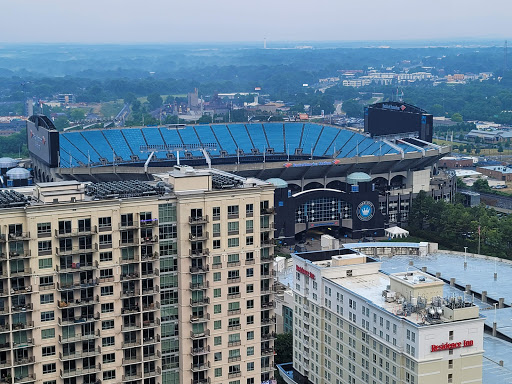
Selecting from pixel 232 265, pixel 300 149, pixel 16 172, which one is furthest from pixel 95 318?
pixel 300 149

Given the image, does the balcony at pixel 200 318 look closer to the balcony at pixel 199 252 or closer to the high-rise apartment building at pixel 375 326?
the balcony at pixel 199 252

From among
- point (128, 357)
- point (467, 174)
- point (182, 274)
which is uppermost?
point (182, 274)

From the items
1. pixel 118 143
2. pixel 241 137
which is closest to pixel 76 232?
pixel 118 143

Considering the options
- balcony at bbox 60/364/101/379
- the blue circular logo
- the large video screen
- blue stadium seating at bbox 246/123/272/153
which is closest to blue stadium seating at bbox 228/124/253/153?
blue stadium seating at bbox 246/123/272/153

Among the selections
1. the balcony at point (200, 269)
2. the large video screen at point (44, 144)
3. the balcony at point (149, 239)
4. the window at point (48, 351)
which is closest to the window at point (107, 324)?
the window at point (48, 351)

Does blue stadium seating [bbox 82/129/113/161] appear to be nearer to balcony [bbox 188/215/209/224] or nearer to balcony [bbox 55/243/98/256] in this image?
balcony [bbox 188/215/209/224]

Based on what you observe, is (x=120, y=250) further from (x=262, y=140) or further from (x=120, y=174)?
(x=262, y=140)
